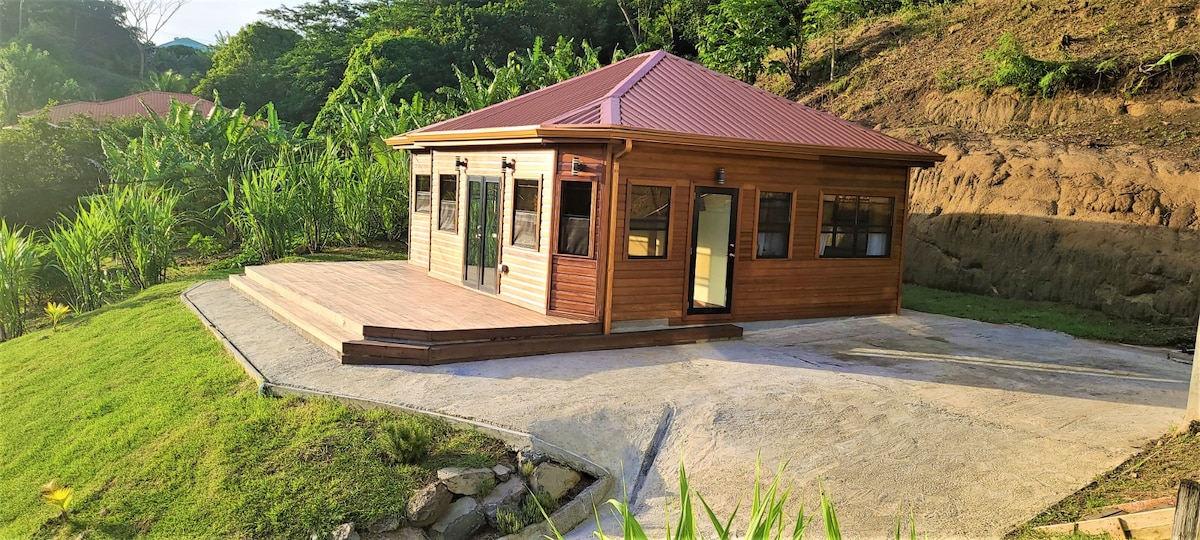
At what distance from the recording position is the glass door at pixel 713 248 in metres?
9.97

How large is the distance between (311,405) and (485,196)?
190 inches

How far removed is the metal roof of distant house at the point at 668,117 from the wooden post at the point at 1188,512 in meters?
6.31

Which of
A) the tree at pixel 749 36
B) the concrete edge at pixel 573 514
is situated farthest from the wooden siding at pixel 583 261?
the tree at pixel 749 36

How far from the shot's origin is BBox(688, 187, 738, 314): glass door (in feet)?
32.7

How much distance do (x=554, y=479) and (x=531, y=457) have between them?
28 centimetres

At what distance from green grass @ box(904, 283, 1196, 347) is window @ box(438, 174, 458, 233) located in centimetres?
756

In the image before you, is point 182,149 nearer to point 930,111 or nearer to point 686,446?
point 686,446

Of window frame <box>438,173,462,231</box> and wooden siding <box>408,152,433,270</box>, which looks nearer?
window frame <box>438,173,462,231</box>

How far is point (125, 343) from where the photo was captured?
31.6 feet

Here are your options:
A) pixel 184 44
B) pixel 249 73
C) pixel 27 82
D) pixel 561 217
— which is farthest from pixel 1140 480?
pixel 184 44

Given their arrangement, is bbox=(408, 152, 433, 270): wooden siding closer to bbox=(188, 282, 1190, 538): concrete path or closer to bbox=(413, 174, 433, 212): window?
bbox=(413, 174, 433, 212): window

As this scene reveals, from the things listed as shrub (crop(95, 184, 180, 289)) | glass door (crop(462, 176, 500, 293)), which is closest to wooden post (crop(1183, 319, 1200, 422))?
glass door (crop(462, 176, 500, 293))

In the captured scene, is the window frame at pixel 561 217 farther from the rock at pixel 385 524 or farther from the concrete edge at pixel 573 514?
the rock at pixel 385 524

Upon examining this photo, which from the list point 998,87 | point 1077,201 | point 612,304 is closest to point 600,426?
point 612,304
